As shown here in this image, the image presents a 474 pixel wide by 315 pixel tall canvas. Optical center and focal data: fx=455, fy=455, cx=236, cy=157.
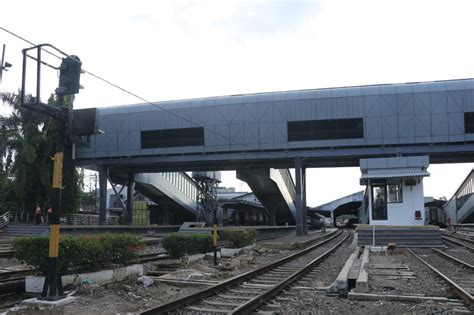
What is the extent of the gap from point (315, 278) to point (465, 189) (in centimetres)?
6034

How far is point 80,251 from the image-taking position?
9.66m

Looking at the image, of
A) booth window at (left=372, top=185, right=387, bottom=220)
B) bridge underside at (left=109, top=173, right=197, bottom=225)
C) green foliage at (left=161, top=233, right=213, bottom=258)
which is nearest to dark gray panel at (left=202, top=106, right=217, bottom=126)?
bridge underside at (left=109, top=173, right=197, bottom=225)

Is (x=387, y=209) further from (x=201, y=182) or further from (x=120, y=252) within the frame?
(x=201, y=182)

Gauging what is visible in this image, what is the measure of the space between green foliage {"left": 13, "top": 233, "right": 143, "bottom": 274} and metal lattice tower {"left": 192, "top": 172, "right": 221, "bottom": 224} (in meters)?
48.2

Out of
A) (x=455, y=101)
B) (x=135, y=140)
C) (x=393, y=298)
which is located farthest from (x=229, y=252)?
(x=135, y=140)

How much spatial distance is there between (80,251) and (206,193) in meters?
51.1

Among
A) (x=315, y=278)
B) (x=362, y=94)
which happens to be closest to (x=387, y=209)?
(x=362, y=94)

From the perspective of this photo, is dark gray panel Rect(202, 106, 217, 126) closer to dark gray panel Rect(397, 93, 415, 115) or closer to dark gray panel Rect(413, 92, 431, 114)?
→ dark gray panel Rect(397, 93, 415, 115)

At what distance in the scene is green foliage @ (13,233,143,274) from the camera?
9336 millimetres

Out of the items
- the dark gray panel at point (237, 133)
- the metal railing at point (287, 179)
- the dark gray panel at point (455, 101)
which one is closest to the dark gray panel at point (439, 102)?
the dark gray panel at point (455, 101)

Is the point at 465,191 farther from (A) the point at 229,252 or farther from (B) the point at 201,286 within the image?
(B) the point at 201,286

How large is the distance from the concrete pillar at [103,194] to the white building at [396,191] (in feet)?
79.2

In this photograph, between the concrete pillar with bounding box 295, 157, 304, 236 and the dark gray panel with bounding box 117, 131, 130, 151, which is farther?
the dark gray panel with bounding box 117, 131, 130, 151

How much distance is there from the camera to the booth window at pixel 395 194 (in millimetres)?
28312
